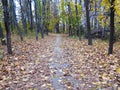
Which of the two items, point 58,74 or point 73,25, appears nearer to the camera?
point 58,74

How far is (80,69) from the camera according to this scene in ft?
33.7

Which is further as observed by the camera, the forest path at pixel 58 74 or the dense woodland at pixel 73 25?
the dense woodland at pixel 73 25

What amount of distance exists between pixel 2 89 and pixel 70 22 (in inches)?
1275

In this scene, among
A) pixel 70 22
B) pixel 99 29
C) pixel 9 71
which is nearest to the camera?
pixel 9 71

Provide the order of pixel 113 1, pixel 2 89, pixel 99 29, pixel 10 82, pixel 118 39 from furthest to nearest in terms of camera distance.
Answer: pixel 99 29
pixel 118 39
pixel 113 1
pixel 10 82
pixel 2 89

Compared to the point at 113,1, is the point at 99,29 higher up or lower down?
lower down

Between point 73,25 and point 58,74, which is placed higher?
point 73,25

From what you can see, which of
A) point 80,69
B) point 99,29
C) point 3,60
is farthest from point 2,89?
point 99,29

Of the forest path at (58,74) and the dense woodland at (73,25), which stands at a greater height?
the dense woodland at (73,25)

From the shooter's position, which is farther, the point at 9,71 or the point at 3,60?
the point at 3,60

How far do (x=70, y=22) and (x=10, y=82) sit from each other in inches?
1243

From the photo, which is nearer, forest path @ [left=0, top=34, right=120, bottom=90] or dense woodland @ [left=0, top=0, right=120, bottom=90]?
forest path @ [left=0, top=34, right=120, bottom=90]

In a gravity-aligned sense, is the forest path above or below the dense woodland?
below

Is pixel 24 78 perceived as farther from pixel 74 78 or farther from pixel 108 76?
pixel 108 76
